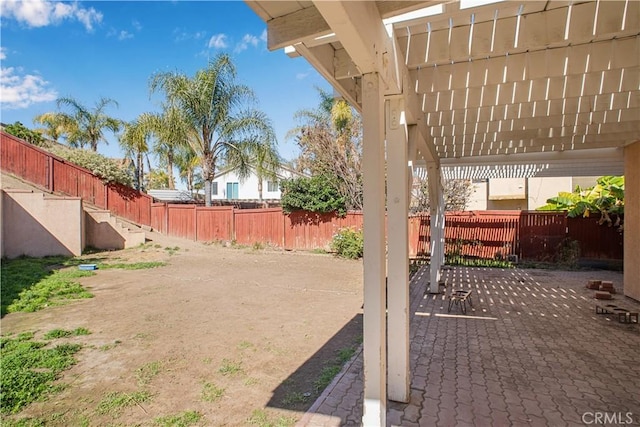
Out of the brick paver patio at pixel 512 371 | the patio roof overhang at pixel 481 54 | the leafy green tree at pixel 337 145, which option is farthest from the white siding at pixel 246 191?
the patio roof overhang at pixel 481 54

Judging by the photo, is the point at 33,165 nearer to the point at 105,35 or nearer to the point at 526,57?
the point at 105,35

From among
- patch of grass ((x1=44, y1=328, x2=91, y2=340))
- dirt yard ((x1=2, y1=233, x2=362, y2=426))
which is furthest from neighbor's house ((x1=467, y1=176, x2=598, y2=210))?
patch of grass ((x1=44, y1=328, x2=91, y2=340))

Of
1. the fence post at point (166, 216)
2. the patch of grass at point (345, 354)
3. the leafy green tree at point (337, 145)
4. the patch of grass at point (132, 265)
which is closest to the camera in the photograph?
the patch of grass at point (345, 354)

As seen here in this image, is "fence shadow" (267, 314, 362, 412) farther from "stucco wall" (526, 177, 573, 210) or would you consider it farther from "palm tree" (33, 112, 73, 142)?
"palm tree" (33, 112, 73, 142)

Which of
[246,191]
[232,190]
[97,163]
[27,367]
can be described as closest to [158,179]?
[232,190]

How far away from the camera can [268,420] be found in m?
2.84

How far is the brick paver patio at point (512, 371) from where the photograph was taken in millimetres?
2840

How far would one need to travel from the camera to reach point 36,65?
17.2 metres

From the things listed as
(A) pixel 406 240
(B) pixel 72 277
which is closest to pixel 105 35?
(B) pixel 72 277

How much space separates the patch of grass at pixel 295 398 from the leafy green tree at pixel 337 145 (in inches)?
459

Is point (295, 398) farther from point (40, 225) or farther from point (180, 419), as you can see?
point (40, 225)

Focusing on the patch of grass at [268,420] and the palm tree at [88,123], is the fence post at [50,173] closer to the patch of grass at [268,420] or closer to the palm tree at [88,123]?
the palm tree at [88,123]

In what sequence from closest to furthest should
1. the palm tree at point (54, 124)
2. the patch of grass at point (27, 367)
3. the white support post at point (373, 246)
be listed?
1. the white support post at point (373, 246)
2. the patch of grass at point (27, 367)
3. the palm tree at point (54, 124)

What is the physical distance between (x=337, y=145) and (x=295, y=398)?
45.2 feet
